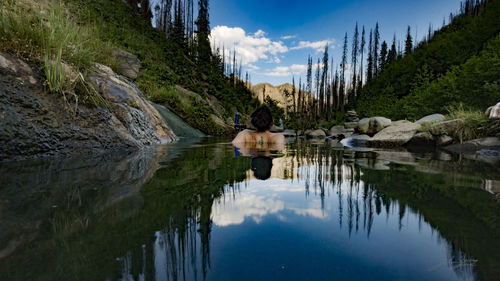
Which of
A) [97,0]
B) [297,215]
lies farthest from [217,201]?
[97,0]

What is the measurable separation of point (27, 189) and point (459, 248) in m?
2.25

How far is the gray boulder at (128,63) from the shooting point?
11543 mm

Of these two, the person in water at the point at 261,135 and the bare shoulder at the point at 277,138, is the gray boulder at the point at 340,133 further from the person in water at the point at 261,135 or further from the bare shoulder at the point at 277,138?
the person in water at the point at 261,135

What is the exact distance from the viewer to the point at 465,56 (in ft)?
57.4

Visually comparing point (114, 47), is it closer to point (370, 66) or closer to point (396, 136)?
point (396, 136)

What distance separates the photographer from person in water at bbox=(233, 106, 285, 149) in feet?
17.8

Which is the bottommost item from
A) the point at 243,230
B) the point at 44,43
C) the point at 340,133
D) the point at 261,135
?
the point at 243,230

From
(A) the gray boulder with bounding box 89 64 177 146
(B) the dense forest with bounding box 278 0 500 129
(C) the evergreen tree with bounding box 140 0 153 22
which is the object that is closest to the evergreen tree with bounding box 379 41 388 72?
(B) the dense forest with bounding box 278 0 500 129

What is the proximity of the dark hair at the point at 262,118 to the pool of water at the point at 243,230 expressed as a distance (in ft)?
11.8

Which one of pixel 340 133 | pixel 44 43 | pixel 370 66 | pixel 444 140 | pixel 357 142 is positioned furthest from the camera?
pixel 370 66

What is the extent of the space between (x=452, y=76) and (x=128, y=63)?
1653cm

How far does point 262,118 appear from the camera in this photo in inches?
214

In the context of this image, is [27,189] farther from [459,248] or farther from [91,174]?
[459,248]

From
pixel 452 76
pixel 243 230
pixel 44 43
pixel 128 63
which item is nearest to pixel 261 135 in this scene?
pixel 44 43
